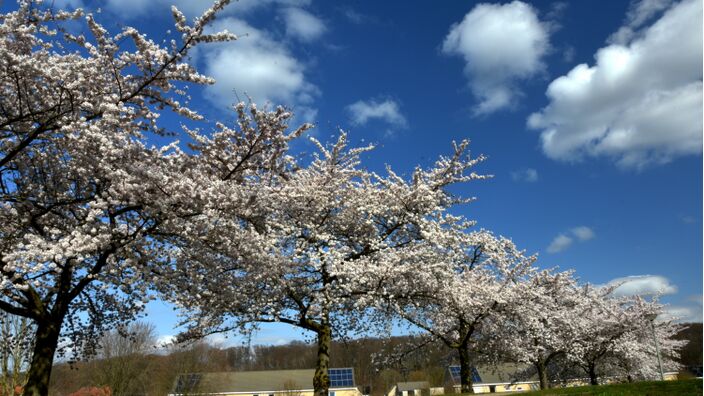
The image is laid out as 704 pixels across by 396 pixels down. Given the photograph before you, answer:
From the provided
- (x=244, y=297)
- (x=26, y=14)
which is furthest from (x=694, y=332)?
(x=26, y=14)

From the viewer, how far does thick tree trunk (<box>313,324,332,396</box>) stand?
14609 millimetres

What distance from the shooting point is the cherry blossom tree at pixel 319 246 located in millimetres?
10875

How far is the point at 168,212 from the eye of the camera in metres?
8.95

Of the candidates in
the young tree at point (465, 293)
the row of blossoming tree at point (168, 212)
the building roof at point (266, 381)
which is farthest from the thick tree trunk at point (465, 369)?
the building roof at point (266, 381)

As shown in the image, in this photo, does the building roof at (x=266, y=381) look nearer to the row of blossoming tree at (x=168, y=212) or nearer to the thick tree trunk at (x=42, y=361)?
the row of blossoming tree at (x=168, y=212)

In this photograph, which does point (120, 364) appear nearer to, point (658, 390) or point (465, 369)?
point (465, 369)

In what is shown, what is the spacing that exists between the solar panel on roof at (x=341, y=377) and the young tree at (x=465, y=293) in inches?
1664

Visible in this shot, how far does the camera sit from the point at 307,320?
50.1ft

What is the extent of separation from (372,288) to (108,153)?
319 inches

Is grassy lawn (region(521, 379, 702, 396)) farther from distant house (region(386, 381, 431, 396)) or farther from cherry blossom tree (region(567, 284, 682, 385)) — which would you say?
distant house (region(386, 381, 431, 396))

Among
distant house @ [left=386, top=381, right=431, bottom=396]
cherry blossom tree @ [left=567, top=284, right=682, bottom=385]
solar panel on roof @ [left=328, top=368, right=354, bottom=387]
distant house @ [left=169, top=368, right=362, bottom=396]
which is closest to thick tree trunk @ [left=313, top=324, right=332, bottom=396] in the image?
cherry blossom tree @ [left=567, top=284, right=682, bottom=385]

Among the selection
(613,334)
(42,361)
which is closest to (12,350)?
(42,361)

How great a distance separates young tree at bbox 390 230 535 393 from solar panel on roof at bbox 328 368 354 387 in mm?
42257

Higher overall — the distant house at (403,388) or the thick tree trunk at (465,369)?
the thick tree trunk at (465,369)
